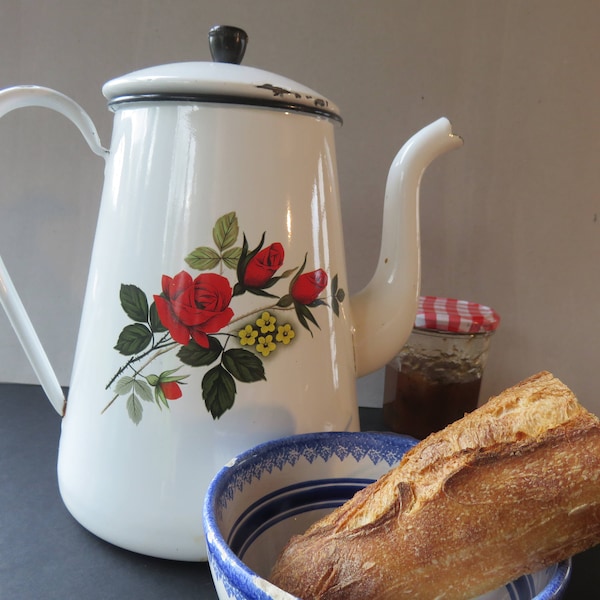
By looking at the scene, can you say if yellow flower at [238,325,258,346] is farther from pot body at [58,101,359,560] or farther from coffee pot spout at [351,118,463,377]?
coffee pot spout at [351,118,463,377]

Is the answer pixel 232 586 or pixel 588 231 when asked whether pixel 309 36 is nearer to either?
pixel 588 231

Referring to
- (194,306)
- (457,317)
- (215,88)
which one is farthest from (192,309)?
(457,317)

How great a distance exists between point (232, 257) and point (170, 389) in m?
0.10

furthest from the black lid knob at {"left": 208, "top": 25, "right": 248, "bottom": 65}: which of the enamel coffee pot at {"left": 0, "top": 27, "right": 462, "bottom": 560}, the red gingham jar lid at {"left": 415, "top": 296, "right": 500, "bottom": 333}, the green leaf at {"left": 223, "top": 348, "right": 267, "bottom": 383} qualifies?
the red gingham jar lid at {"left": 415, "top": 296, "right": 500, "bottom": 333}

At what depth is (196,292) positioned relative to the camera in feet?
1.19

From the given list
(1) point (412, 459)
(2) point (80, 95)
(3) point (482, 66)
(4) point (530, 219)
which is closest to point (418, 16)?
(3) point (482, 66)

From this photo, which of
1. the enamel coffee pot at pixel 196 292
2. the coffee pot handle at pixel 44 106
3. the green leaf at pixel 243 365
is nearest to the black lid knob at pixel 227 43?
the enamel coffee pot at pixel 196 292

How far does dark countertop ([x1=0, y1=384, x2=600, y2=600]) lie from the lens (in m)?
0.37

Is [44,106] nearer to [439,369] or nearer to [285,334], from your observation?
[285,334]

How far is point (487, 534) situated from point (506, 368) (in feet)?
1.36

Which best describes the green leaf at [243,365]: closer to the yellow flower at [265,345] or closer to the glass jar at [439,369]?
the yellow flower at [265,345]

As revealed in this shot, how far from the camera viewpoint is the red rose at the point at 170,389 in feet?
1.21

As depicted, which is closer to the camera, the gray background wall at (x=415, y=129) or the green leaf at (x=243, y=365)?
the green leaf at (x=243, y=365)

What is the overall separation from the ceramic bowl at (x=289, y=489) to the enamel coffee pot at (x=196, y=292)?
2cm
